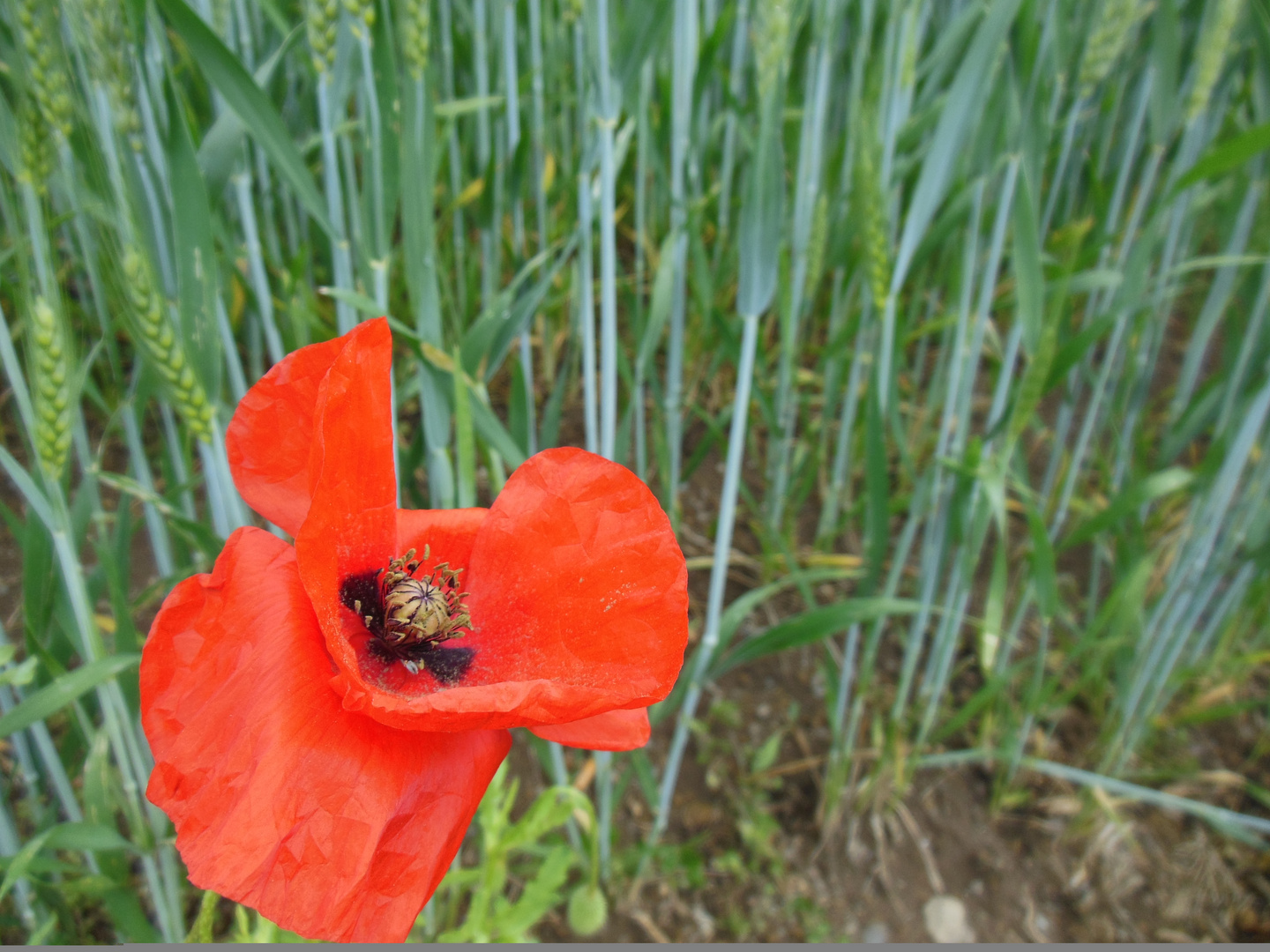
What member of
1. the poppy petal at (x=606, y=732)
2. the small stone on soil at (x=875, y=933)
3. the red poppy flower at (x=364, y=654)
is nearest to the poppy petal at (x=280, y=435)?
the red poppy flower at (x=364, y=654)

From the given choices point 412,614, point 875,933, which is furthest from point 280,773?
point 875,933

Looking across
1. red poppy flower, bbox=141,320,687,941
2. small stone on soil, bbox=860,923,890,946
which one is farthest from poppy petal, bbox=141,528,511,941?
small stone on soil, bbox=860,923,890,946

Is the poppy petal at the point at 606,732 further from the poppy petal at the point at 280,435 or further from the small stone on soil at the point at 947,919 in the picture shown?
the small stone on soil at the point at 947,919

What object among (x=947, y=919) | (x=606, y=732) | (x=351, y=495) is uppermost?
(x=351, y=495)

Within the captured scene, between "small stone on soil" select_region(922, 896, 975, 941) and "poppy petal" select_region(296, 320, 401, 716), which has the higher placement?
"poppy petal" select_region(296, 320, 401, 716)

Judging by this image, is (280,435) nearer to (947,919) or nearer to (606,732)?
(606,732)

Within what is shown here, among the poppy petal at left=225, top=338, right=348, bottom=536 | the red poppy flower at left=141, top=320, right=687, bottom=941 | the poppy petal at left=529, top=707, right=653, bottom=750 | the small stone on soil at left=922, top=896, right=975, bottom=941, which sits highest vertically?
the poppy petal at left=225, top=338, right=348, bottom=536

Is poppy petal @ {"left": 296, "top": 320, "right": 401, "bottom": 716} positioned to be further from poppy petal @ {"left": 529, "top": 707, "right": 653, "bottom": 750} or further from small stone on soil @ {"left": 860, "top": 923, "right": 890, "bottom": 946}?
small stone on soil @ {"left": 860, "top": 923, "right": 890, "bottom": 946}
